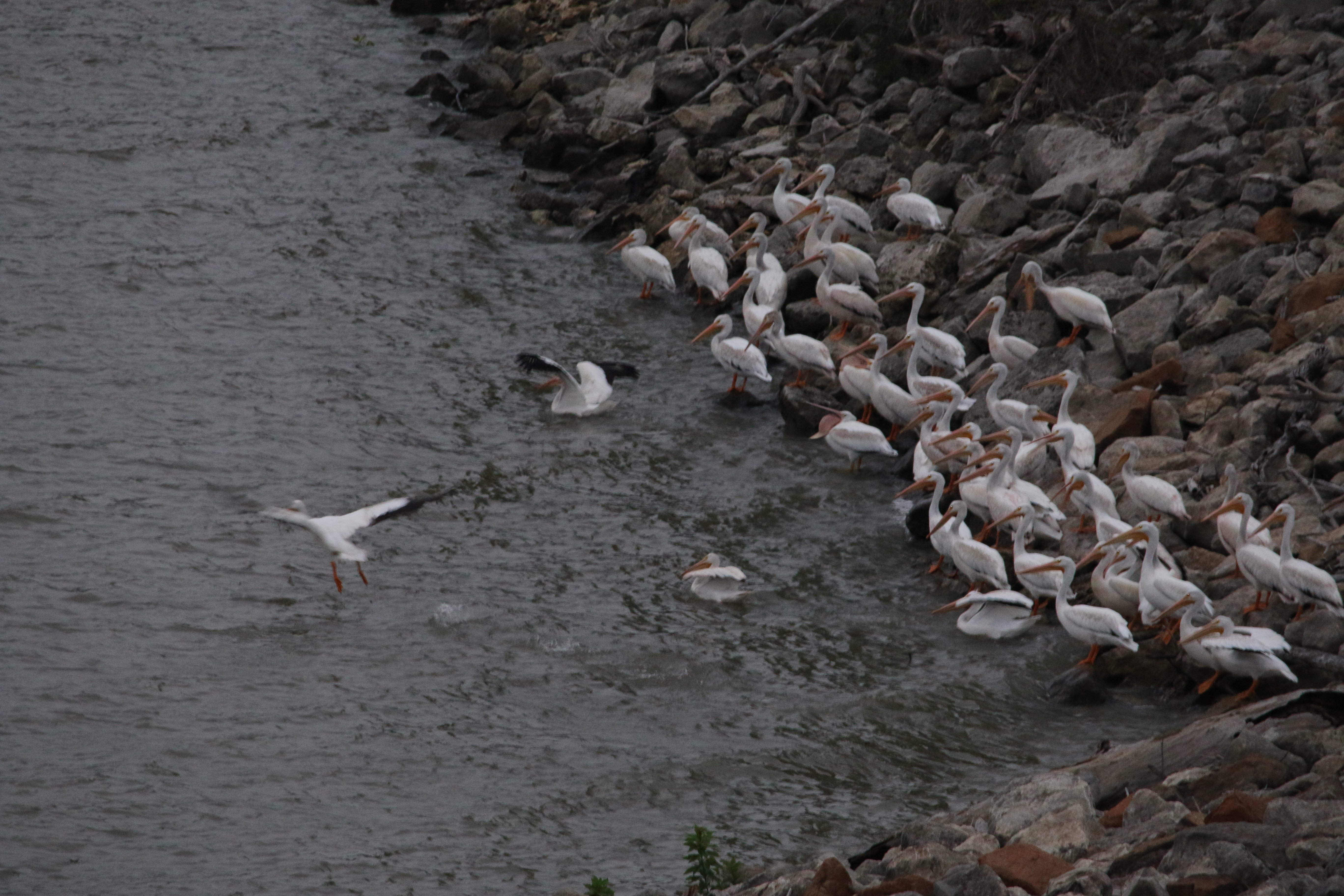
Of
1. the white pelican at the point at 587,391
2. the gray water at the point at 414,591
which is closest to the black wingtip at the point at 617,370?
the white pelican at the point at 587,391

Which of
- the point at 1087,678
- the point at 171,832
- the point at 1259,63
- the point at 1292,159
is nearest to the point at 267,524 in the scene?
the point at 171,832

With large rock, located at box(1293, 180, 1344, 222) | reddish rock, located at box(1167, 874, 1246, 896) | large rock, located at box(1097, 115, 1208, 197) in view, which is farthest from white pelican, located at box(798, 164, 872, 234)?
reddish rock, located at box(1167, 874, 1246, 896)

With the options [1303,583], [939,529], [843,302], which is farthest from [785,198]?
[1303,583]

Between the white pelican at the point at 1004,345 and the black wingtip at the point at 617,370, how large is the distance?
293cm

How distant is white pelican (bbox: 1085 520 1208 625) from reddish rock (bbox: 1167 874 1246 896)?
12.5 feet

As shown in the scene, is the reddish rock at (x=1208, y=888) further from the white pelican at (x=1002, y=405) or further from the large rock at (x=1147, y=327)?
the large rock at (x=1147, y=327)

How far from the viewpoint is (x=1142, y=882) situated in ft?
15.3

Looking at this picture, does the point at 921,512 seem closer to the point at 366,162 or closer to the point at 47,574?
the point at 47,574

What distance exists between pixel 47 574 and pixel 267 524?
1.56 m

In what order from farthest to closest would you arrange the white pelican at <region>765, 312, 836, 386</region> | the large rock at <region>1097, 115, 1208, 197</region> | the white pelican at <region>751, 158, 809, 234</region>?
1. the white pelican at <region>751, 158, 809, 234</region>
2. the large rock at <region>1097, 115, 1208, 197</region>
3. the white pelican at <region>765, 312, 836, 386</region>

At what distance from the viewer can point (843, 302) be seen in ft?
42.5

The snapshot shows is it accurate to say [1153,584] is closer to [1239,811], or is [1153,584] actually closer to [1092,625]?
[1092,625]

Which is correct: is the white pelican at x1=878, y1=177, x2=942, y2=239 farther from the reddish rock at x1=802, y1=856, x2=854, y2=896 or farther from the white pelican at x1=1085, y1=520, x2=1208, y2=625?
the reddish rock at x1=802, y1=856, x2=854, y2=896

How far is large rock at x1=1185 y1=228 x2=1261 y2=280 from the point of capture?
11.6m
